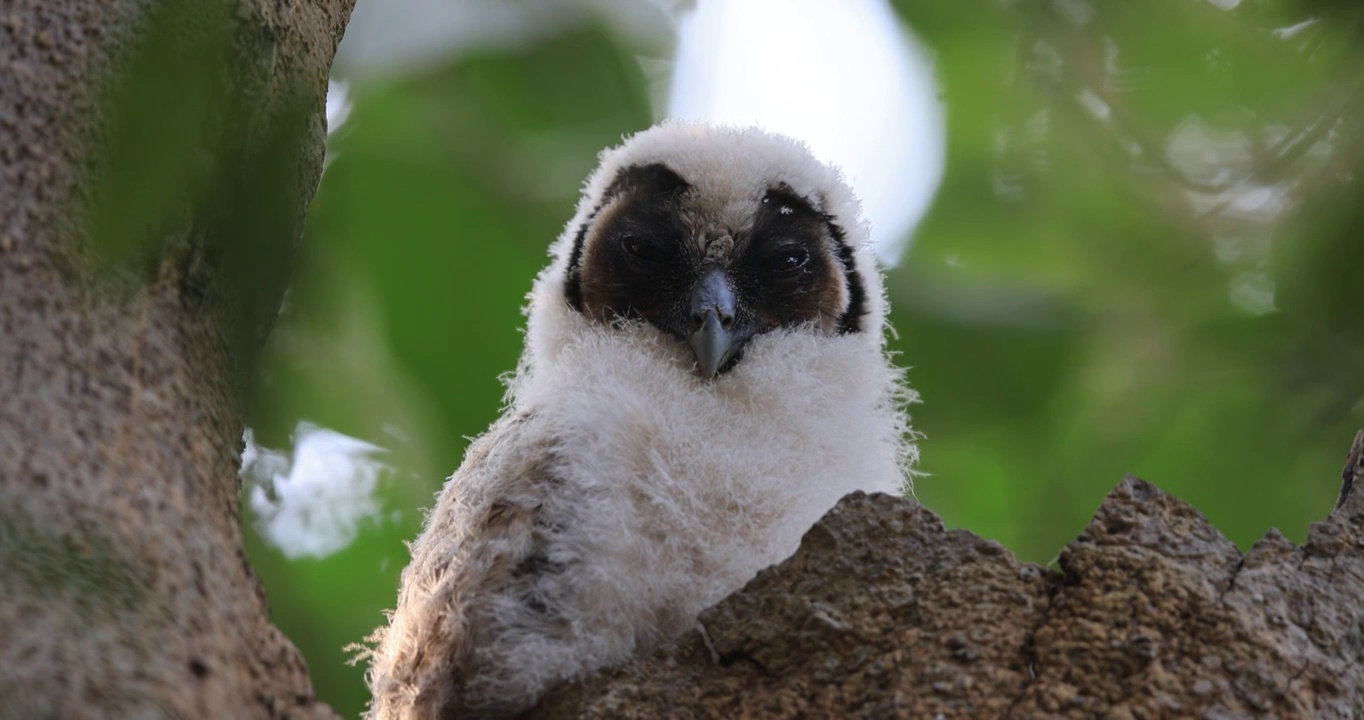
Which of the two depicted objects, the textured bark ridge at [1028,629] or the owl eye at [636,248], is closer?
the textured bark ridge at [1028,629]

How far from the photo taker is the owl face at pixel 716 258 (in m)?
3.25

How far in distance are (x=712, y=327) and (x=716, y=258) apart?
337 mm

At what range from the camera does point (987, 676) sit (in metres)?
1.95

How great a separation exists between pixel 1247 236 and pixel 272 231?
2.35 meters

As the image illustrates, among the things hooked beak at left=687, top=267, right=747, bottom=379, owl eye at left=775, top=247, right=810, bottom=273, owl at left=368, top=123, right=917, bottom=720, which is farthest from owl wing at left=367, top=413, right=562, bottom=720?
owl eye at left=775, top=247, right=810, bottom=273

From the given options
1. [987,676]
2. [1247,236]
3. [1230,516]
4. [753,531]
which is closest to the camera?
[987,676]

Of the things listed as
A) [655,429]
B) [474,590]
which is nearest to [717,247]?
[655,429]

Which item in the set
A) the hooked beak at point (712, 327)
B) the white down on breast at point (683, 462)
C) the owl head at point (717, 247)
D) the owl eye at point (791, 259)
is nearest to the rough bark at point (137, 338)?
the white down on breast at point (683, 462)

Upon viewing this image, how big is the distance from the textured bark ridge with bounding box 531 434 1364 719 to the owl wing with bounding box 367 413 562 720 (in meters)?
0.21

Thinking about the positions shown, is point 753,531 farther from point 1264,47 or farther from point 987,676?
point 1264,47

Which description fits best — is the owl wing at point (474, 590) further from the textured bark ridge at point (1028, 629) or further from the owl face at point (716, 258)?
the owl face at point (716, 258)

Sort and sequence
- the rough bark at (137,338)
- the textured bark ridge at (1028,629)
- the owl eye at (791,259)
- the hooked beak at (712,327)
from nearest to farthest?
the rough bark at (137,338) < the textured bark ridge at (1028,629) < the hooked beak at (712,327) < the owl eye at (791,259)

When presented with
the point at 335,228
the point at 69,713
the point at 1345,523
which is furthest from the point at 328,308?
the point at 1345,523

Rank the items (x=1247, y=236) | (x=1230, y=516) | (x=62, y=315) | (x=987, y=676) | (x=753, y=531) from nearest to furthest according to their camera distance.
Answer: (x=62, y=315), (x=987, y=676), (x=753, y=531), (x=1247, y=236), (x=1230, y=516)
